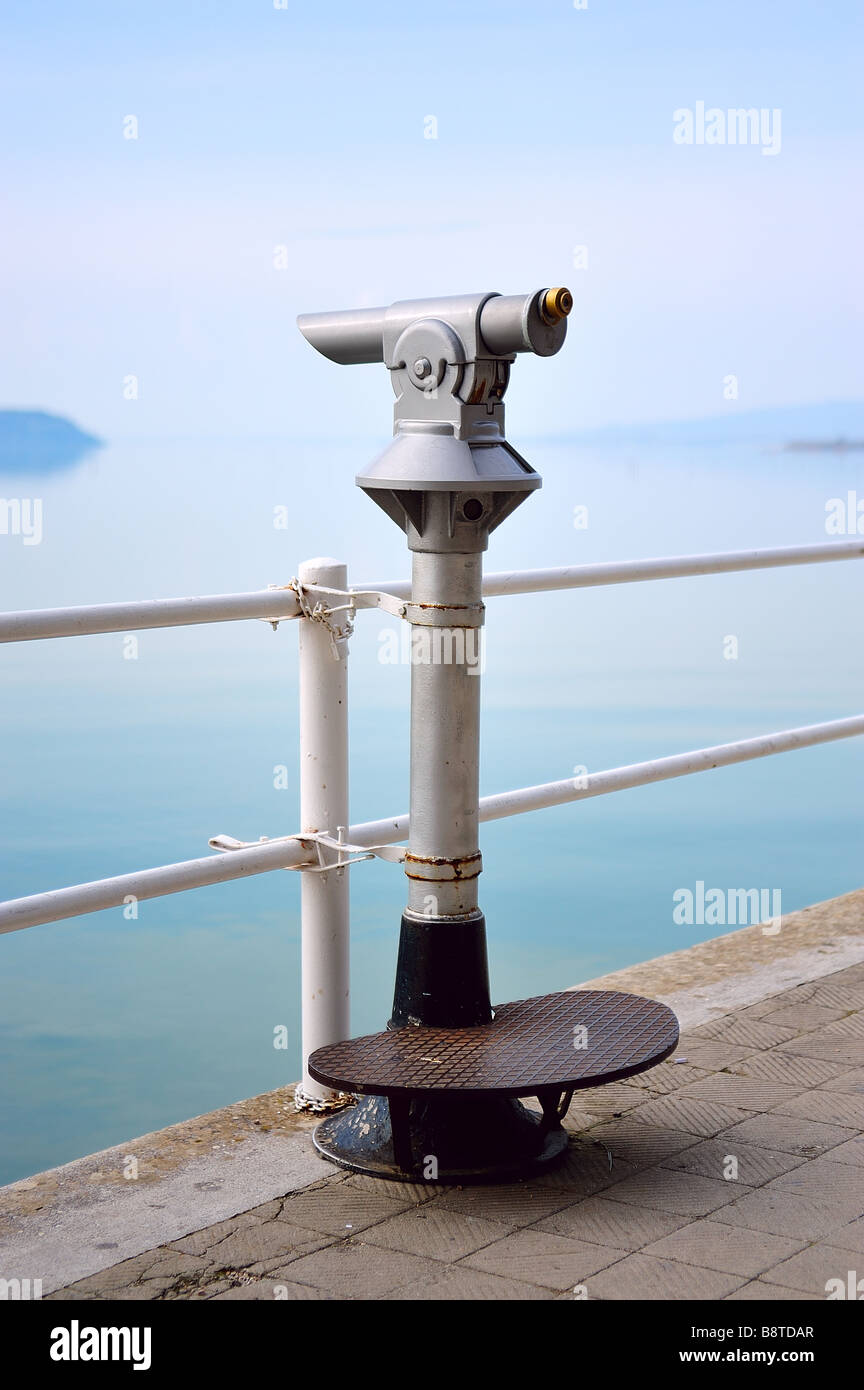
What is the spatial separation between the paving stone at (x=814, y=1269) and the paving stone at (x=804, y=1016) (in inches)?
43.0

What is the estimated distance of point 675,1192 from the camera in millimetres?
2783

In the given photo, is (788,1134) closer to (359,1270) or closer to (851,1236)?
(851,1236)

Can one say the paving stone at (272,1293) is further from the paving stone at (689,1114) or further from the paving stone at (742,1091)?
the paving stone at (742,1091)

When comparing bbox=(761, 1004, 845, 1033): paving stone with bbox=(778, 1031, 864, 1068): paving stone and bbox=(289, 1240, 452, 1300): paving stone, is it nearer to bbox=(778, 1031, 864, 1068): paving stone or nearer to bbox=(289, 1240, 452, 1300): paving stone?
bbox=(778, 1031, 864, 1068): paving stone

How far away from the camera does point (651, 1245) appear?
8.43ft

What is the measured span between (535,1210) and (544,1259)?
7.3 inches

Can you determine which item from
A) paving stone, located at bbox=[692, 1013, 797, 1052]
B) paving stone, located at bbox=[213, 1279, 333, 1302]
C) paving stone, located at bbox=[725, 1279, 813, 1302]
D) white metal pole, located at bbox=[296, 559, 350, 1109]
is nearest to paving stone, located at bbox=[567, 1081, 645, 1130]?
paving stone, located at bbox=[692, 1013, 797, 1052]

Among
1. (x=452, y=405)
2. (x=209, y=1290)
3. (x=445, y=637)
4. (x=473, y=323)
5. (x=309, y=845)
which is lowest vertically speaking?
(x=209, y=1290)

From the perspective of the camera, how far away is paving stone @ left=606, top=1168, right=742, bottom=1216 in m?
2.72

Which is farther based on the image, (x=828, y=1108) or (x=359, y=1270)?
(x=828, y=1108)

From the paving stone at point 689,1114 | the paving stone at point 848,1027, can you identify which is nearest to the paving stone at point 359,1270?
the paving stone at point 689,1114

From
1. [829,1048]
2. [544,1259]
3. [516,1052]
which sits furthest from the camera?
[829,1048]

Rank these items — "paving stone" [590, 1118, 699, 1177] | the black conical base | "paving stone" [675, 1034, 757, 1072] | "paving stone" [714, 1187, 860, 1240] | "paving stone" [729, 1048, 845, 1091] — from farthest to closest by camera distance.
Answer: "paving stone" [675, 1034, 757, 1072] → "paving stone" [729, 1048, 845, 1091] → "paving stone" [590, 1118, 699, 1177] → the black conical base → "paving stone" [714, 1187, 860, 1240]

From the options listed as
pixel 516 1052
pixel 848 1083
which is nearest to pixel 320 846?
pixel 516 1052
